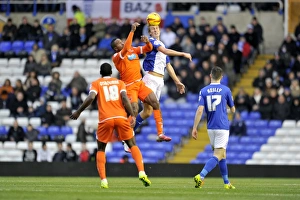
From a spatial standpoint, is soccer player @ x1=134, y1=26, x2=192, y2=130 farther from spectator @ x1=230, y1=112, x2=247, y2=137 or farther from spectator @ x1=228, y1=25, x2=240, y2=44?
spectator @ x1=228, y1=25, x2=240, y2=44

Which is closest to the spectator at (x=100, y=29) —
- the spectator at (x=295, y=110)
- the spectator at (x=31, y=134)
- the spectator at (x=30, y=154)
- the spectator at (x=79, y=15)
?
the spectator at (x=79, y=15)

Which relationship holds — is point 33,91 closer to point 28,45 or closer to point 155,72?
point 28,45

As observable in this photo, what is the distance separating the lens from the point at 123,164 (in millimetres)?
27109

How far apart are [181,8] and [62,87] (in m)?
5.42

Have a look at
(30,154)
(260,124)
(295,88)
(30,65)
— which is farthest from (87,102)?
(30,65)

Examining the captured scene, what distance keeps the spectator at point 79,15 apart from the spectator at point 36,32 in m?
1.41

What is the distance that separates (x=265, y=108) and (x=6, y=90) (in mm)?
9485

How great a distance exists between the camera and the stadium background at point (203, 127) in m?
27.4

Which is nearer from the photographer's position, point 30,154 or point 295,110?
point 295,110

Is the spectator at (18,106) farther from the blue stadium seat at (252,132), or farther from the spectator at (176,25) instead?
the blue stadium seat at (252,132)

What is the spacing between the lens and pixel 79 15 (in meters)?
36.0

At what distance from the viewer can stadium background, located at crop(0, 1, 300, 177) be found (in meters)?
27.4

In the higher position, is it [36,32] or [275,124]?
[36,32]

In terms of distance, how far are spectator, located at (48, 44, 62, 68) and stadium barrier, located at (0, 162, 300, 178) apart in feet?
26.6
